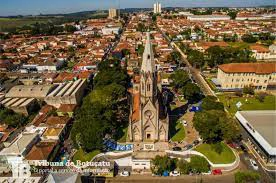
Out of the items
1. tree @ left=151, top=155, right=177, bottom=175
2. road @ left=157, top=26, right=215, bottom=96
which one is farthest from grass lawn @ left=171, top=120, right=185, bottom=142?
road @ left=157, top=26, right=215, bottom=96

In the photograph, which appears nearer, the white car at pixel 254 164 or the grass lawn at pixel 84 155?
the white car at pixel 254 164

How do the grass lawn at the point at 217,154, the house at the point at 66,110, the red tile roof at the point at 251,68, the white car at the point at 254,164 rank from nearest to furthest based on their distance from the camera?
1. the white car at the point at 254,164
2. the grass lawn at the point at 217,154
3. the house at the point at 66,110
4. the red tile roof at the point at 251,68

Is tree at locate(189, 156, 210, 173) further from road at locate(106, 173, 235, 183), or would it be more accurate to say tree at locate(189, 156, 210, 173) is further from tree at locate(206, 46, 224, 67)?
tree at locate(206, 46, 224, 67)

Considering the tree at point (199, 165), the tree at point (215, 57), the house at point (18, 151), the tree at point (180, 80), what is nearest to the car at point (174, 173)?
the tree at point (199, 165)

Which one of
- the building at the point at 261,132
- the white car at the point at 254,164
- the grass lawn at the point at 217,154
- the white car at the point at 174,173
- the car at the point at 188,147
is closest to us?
the white car at the point at 174,173

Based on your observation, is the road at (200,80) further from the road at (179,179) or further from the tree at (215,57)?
the road at (179,179)

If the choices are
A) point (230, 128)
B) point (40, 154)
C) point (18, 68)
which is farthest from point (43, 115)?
point (18, 68)

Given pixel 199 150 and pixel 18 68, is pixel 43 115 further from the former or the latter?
pixel 18 68
